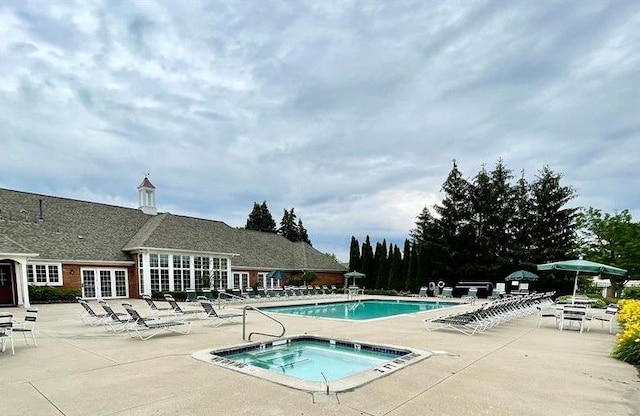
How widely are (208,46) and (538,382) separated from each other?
38.5ft

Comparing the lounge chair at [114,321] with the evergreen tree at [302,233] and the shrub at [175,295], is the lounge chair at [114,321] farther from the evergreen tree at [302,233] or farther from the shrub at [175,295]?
the evergreen tree at [302,233]

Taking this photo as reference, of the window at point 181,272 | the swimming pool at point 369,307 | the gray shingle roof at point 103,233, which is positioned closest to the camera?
the swimming pool at point 369,307

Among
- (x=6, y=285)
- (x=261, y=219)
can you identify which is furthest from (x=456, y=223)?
(x=6, y=285)

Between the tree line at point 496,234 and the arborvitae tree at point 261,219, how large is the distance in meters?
22.0

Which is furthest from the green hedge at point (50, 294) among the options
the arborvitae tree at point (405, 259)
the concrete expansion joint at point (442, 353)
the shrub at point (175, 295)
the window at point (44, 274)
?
the arborvitae tree at point (405, 259)

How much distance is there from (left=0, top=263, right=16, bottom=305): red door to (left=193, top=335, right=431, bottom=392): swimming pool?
56.1 ft

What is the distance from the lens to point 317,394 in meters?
4.62

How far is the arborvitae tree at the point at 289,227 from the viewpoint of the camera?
53.6 metres

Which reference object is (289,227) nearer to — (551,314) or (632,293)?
(632,293)

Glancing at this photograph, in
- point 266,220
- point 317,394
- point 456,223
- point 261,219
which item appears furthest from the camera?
point 266,220

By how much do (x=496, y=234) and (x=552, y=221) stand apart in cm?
429

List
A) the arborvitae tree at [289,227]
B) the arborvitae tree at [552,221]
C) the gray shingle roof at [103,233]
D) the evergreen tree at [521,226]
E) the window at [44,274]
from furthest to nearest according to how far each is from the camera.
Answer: the arborvitae tree at [289,227], the evergreen tree at [521,226], the arborvitae tree at [552,221], the gray shingle roof at [103,233], the window at [44,274]

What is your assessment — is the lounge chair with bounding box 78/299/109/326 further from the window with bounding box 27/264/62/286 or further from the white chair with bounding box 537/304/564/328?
the white chair with bounding box 537/304/564/328

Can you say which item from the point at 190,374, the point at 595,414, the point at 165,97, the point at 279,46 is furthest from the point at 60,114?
the point at 595,414
